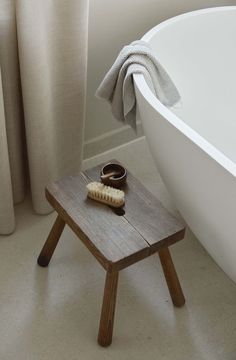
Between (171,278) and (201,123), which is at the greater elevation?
(201,123)

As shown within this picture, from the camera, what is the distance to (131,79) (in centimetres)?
164

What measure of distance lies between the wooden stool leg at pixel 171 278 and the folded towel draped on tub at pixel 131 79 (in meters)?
0.47

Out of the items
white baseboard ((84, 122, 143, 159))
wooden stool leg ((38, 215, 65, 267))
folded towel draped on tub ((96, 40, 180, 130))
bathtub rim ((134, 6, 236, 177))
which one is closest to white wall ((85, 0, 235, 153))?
white baseboard ((84, 122, 143, 159))

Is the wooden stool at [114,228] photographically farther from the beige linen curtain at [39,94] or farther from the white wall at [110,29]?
the white wall at [110,29]

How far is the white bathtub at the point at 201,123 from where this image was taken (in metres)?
1.40

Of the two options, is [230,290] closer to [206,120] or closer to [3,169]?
[206,120]

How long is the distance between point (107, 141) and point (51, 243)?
654 millimetres

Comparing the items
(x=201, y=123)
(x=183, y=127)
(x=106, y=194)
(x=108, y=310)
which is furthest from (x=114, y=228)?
(x=201, y=123)

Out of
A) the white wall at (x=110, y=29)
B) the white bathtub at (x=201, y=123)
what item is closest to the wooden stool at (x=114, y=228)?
the white bathtub at (x=201, y=123)

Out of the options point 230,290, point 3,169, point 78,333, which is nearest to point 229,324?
point 230,290

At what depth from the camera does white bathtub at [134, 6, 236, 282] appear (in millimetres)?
1397

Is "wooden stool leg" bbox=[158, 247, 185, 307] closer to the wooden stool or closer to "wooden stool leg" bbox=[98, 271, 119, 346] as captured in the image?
the wooden stool

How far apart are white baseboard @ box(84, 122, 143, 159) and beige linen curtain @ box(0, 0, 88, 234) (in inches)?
8.4

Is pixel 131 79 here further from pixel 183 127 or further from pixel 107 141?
pixel 107 141
